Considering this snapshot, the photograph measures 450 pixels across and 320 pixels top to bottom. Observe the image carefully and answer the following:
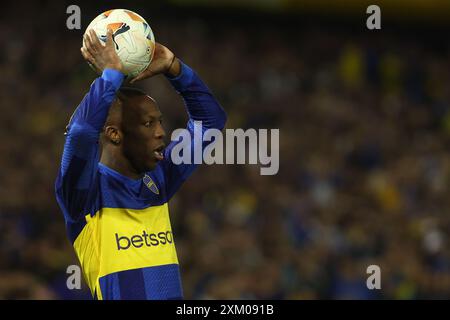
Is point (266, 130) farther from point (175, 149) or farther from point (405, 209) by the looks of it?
point (175, 149)

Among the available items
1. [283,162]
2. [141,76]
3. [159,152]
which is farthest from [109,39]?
[283,162]

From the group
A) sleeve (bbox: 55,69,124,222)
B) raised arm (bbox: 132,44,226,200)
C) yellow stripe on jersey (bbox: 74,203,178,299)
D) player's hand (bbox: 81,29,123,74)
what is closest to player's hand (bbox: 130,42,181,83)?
raised arm (bbox: 132,44,226,200)

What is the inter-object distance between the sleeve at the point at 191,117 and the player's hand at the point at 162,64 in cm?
6

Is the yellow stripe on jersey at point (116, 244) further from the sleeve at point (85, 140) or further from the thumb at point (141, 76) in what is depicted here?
the thumb at point (141, 76)

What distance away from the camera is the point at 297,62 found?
1562 centimetres

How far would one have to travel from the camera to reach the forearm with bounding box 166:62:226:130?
15.0ft

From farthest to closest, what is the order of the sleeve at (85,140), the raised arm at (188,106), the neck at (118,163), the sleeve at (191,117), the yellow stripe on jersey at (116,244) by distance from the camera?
the sleeve at (191,117) < the raised arm at (188,106) < the neck at (118,163) < the yellow stripe on jersey at (116,244) < the sleeve at (85,140)

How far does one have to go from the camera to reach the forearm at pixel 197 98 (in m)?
4.56

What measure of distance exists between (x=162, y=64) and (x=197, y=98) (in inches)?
12.8

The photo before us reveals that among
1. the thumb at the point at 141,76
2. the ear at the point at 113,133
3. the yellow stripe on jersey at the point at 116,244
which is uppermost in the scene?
the thumb at the point at 141,76

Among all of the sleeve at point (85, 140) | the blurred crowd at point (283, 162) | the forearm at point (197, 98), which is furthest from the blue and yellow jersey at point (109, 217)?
the blurred crowd at point (283, 162)

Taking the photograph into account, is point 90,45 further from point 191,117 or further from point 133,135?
point 191,117

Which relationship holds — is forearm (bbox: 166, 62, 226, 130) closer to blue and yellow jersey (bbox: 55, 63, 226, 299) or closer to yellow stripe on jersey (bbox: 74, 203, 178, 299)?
blue and yellow jersey (bbox: 55, 63, 226, 299)

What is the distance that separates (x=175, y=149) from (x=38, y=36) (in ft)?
31.0
